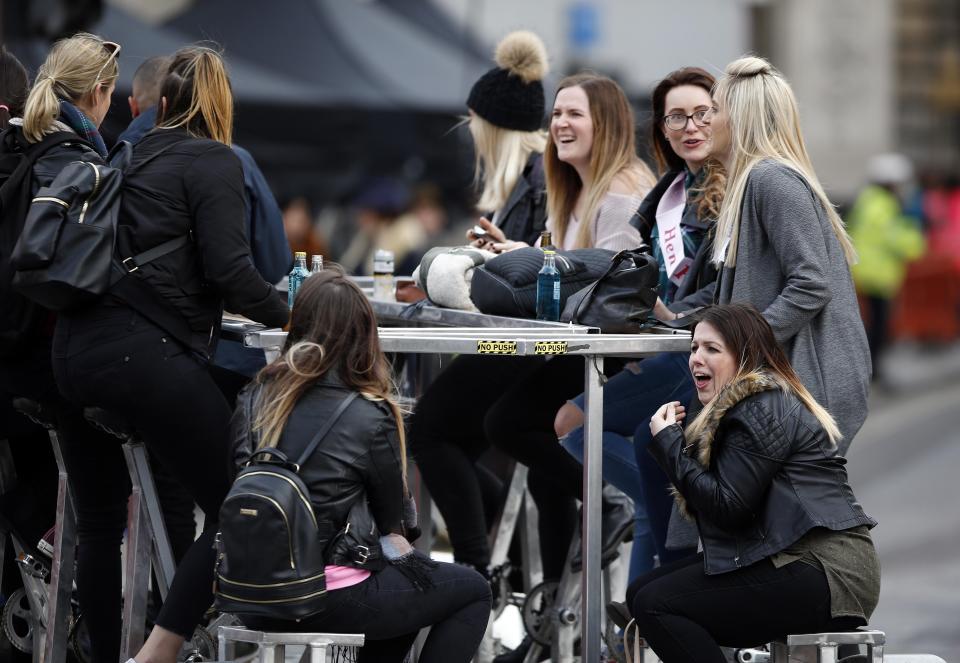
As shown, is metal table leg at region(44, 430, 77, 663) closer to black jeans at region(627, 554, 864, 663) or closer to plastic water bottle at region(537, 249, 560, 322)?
plastic water bottle at region(537, 249, 560, 322)

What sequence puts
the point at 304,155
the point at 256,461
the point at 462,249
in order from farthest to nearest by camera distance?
the point at 304,155
the point at 462,249
the point at 256,461

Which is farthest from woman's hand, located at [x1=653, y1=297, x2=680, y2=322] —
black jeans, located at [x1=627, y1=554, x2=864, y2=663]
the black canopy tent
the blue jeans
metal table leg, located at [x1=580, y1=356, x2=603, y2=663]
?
the black canopy tent

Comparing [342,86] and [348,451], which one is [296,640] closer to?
[348,451]

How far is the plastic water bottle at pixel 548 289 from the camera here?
4785mm

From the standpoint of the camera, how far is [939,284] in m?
18.4

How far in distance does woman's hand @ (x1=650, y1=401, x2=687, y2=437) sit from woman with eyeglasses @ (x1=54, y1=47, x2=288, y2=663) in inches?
43.8

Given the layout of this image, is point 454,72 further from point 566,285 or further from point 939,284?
point 566,285

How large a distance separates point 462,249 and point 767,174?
43.7 inches

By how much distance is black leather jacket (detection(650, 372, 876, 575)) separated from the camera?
156 inches

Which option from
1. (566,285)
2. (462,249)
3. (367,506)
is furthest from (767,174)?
(367,506)

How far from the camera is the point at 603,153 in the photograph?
213 inches

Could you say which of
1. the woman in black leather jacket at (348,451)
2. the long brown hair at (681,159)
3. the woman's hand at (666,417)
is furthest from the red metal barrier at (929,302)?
the woman in black leather jacket at (348,451)

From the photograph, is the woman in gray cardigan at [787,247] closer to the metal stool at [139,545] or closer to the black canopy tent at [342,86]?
the metal stool at [139,545]

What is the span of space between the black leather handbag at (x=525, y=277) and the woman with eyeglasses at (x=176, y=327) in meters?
0.69
